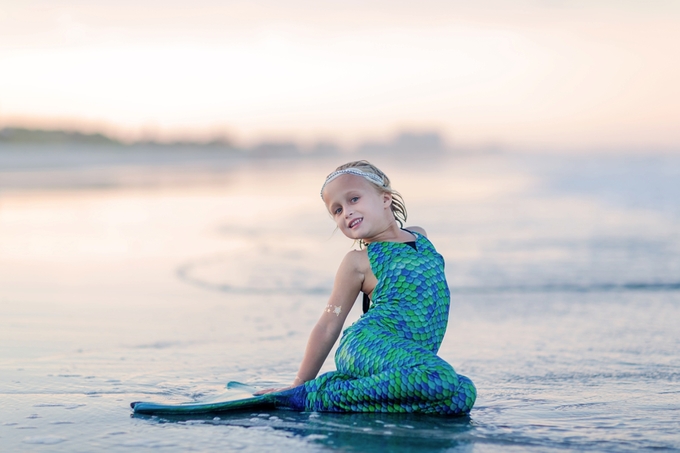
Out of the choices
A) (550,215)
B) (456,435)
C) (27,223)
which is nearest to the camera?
(456,435)

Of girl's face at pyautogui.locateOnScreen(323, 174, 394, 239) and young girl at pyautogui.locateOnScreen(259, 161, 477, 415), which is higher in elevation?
girl's face at pyautogui.locateOnScreen(323, 174, 394, 239)

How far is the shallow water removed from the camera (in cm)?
271

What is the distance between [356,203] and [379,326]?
472 millimetres

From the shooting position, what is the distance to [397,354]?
289cm

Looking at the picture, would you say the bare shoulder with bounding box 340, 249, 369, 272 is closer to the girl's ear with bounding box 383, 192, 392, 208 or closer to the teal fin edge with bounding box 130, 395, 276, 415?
the girl's ear with bounding box 383, 192, 392, 208

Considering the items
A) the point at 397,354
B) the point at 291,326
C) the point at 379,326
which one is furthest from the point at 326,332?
the point at 291,326

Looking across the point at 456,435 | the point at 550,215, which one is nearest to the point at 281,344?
the point at 456,435

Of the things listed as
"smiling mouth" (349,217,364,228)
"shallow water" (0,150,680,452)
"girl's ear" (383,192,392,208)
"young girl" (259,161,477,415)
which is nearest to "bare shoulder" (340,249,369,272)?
"young girl" (259,161,477,415)

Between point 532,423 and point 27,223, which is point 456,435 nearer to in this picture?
point 532,423

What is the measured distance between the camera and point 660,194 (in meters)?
14.1

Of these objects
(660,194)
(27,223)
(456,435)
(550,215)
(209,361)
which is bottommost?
(456,435)

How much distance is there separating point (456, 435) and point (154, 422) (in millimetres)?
1003

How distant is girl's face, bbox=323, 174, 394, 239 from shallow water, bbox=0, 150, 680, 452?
2.34 feet

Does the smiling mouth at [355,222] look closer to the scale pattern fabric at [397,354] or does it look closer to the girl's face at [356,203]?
the girl's face at [356,203]
